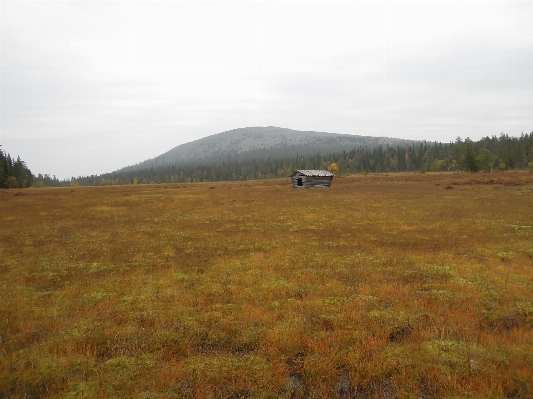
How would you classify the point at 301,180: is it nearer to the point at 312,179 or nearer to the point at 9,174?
the point at 312,179

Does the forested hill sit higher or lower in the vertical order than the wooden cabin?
higher

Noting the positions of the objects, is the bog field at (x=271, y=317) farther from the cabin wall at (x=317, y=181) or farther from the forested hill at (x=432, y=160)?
the forested hill at (x=432, y=160)

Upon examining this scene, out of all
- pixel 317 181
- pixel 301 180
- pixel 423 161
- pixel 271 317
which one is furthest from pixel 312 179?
pixel 423 161

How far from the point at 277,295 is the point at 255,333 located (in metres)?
2.81

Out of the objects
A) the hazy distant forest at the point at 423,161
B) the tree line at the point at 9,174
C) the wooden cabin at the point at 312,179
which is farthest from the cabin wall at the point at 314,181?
the tree line at the point at 9,174

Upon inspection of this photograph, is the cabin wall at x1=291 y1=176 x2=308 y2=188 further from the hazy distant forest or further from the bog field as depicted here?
the hazy distant forest

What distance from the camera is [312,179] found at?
7194cm

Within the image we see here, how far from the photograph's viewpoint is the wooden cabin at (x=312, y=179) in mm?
71562

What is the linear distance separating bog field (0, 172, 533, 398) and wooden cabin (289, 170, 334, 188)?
5064cm

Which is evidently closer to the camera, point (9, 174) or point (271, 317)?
point (271, 317)

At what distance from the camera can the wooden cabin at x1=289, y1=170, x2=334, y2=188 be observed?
71562 mm

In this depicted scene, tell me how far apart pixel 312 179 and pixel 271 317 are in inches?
2510

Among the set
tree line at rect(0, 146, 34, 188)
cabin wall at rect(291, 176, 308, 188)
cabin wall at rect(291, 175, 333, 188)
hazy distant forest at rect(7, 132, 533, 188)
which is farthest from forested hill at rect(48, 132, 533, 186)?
tree line at rect(0, 146, 34, 188)

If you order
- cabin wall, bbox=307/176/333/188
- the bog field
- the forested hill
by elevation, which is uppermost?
the forested hill
